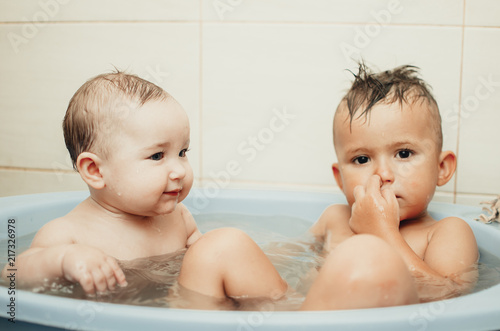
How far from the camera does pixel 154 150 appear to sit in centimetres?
97

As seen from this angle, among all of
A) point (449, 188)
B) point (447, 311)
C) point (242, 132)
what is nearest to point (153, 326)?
point (447, 311)

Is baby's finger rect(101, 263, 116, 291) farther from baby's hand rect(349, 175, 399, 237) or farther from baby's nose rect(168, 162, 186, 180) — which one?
baby's hand rect(349, 175, 399, 237)

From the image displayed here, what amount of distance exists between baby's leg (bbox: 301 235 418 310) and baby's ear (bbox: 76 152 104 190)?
0.52 meters

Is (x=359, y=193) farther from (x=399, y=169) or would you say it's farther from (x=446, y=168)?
(x=446, y=168)

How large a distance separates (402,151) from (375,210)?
167 mm

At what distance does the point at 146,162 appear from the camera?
0.96 metres

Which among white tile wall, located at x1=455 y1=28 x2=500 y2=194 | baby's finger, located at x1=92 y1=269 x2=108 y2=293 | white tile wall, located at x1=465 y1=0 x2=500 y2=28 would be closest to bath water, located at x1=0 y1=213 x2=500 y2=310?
baby's finger, located at x1=92 y1=269 x2=108 y2=293

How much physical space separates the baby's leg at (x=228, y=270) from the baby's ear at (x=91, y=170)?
29 centimetres

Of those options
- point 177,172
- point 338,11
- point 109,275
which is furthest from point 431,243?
point 338,11

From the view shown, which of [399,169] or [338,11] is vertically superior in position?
[338,11]

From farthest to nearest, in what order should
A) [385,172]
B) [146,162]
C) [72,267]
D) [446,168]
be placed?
1. [446,168]
2. [385,172]
3. [146,162]
4. [72,267]

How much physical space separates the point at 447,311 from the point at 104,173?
0.69 metres

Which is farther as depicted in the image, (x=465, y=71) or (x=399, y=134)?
(x=465, y=71)

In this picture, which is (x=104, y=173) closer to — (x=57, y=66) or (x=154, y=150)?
(x=154, y=150)
